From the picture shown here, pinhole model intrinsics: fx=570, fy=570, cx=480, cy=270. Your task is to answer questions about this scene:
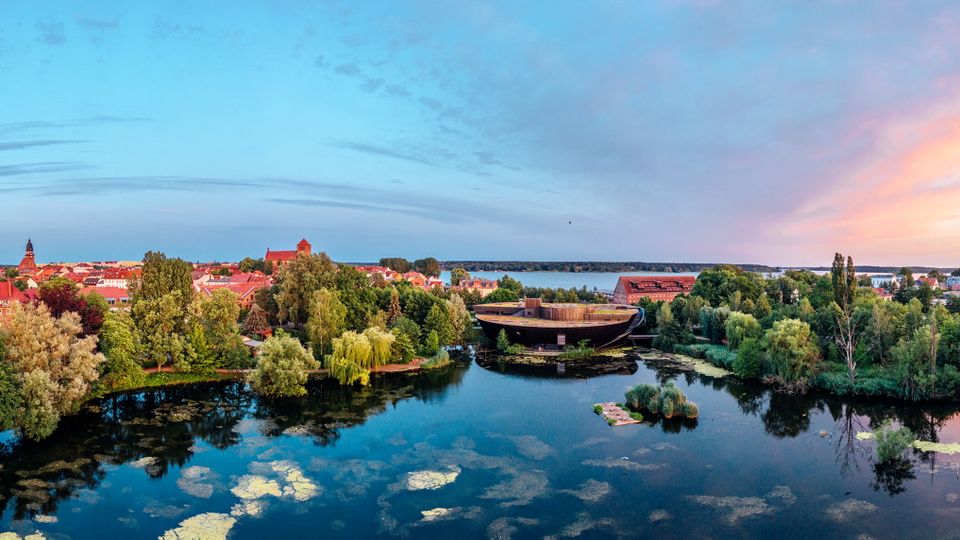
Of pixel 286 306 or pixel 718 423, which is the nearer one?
pixel 718 423

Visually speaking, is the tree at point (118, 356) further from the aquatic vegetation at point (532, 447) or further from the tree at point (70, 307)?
the aquatic vegetation at point (532, 447)

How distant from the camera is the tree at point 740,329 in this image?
117 feet

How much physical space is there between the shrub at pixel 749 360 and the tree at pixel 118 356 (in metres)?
32.0

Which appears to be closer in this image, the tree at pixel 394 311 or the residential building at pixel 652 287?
the tree at pixel 394 311

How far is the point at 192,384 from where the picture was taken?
30.5 m

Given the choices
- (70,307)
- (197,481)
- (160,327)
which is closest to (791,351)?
(197,481)

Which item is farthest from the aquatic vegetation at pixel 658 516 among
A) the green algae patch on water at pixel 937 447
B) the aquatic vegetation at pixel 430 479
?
the green algae patch on water at pixel 937 447

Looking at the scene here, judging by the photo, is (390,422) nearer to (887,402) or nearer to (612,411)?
(612,411)

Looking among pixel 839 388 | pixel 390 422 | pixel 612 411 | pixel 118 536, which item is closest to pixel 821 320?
pixel 839 388

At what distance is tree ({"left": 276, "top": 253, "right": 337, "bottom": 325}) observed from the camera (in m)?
43.6

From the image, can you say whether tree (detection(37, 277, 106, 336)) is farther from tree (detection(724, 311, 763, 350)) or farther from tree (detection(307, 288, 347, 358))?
tree (detection(724, 311, 763, 350))

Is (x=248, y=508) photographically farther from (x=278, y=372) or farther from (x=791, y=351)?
(x=791, y=351)

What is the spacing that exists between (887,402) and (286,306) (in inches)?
1559

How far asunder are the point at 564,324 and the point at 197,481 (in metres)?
29.0
